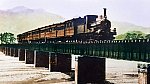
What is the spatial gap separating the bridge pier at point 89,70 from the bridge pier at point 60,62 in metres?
13.3

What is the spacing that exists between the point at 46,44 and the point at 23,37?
2552cm

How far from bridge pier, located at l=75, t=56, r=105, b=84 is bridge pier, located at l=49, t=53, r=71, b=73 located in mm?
13266

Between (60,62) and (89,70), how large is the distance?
48.2 feet

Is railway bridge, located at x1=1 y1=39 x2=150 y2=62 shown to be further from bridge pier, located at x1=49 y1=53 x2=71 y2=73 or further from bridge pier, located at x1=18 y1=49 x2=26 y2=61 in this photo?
bridge pier, located at x1=18 y1=49 x2=26 y2=61

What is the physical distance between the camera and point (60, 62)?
48719mm

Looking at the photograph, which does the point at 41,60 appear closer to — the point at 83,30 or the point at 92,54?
the point at 83,30

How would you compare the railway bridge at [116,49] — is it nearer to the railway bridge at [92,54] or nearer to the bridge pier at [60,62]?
the railway bridge at [92,54]

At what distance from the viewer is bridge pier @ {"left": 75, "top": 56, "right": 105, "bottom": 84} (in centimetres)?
3403

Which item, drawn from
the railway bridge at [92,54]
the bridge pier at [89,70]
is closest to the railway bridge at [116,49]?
the railway bridge at [92,54]

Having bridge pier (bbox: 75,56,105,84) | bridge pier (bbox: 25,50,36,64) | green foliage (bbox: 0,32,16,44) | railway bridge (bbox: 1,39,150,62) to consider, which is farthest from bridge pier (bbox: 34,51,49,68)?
green foliage (bbox: 0,32,16,44)

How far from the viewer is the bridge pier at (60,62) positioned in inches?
1900

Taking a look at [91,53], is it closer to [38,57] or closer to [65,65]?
[65,65]

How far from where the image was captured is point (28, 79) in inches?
1642

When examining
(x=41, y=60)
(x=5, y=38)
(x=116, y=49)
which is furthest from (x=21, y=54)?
(x=5, y=38)
